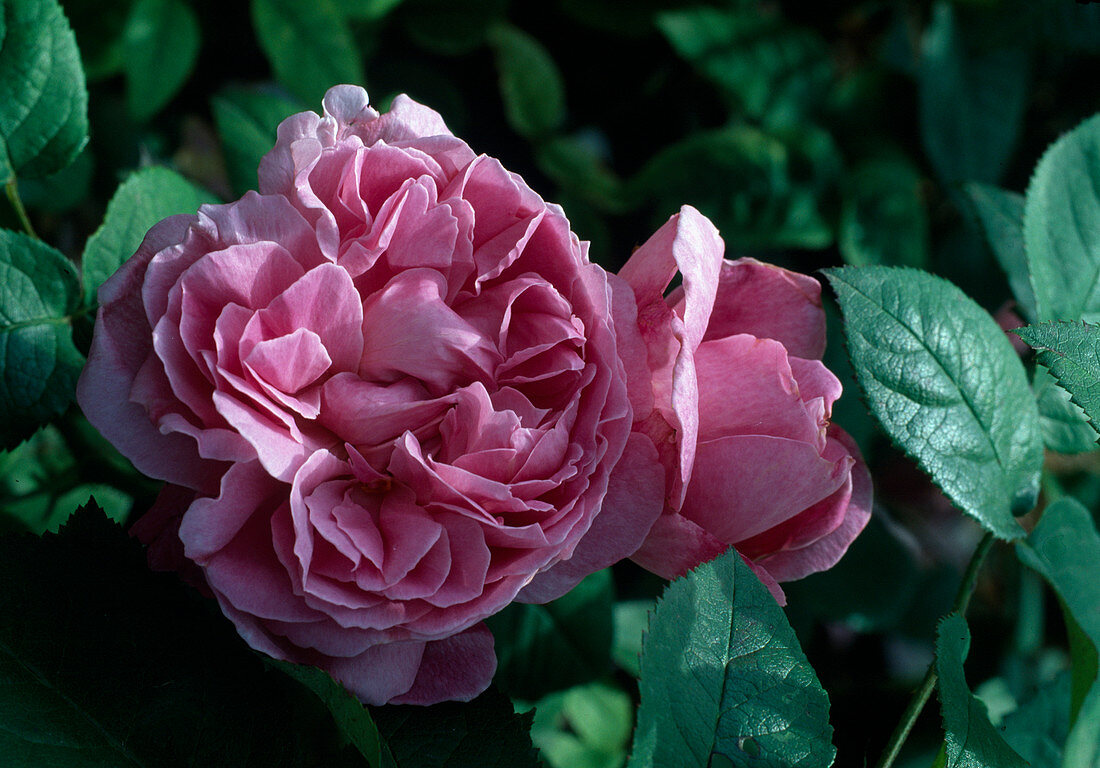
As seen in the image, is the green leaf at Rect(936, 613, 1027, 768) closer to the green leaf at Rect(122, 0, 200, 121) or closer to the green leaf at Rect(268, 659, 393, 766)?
the green leaf at Rect(268, 659, 393, 766)

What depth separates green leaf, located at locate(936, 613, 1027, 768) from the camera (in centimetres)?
45

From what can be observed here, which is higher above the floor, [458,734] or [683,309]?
[683,309]

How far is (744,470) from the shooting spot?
440 millimetres

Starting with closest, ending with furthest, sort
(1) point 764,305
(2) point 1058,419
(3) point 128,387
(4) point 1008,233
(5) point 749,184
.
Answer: (3) point 128,387, (1) point 764,305, (2) point 1058,419, (4) point 1008,233, (5) point 749,184

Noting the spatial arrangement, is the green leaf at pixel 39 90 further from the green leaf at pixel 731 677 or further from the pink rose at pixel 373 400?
the green leaf at pixel 731 677

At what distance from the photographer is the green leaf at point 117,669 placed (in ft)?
1.41

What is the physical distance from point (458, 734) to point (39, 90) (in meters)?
0.49

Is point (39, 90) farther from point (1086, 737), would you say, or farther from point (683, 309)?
point (1086, 737)

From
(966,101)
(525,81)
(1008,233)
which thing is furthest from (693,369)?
(966,101)

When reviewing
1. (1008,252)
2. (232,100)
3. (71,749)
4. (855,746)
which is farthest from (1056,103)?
(71,749)

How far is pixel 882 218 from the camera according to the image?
1.10 metres

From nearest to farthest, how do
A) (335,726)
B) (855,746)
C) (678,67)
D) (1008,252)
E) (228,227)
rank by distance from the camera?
(228,227)
(335,726)
(1008,252)
(855,746)
(678,67)

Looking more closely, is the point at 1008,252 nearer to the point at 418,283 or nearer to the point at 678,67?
the point at 418,283

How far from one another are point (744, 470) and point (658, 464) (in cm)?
4
